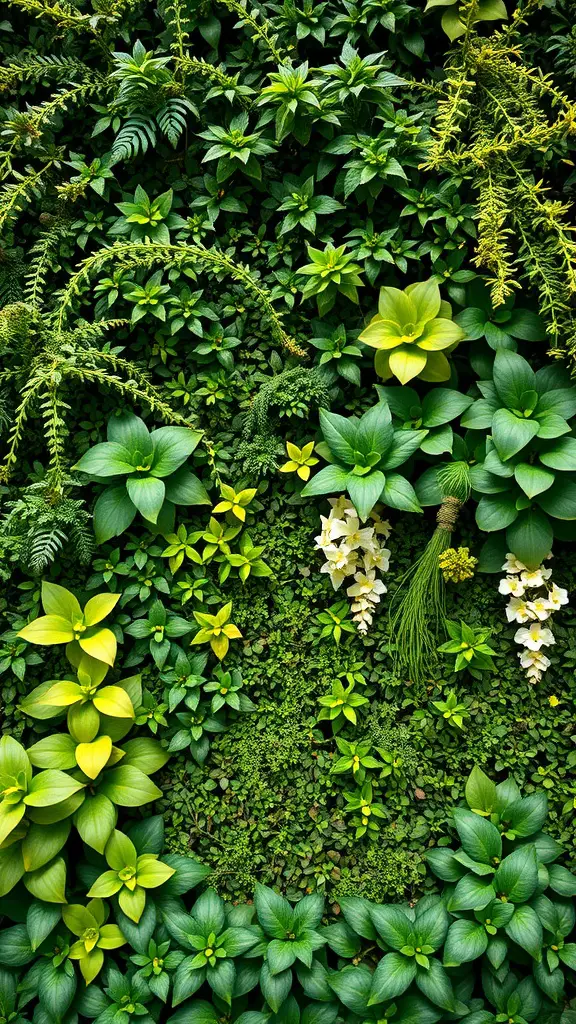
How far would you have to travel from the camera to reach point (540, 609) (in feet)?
7.64

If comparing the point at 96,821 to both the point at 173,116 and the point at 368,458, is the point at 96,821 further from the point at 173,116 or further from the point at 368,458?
the point at 173,116

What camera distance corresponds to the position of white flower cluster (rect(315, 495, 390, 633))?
7.88ft

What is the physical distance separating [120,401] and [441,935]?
206cm

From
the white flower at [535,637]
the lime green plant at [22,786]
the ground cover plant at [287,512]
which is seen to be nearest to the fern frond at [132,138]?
the ground cover plant at [287,512]

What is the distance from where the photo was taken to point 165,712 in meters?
2.43

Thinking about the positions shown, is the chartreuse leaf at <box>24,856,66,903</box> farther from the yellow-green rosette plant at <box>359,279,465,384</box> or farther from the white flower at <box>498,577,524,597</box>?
the yellow-green rosette plant at <box>359,279,465,384</box>

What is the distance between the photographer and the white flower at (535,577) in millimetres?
2322

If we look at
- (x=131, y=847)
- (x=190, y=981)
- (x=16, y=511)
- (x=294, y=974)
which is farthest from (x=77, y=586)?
(x=294, y=974)

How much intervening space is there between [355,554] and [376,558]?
0.07 metres

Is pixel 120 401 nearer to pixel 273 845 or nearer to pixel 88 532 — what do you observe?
pixel 88 532

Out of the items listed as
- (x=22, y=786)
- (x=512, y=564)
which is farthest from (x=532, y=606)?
(x=22, y=786)

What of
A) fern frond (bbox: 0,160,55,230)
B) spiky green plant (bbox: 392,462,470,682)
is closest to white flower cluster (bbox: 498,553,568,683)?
spiky green plant (bbox: 392,462,470,682)

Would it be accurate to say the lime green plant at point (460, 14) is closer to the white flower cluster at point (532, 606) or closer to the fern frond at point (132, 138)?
the fern frond at point (132, 138)

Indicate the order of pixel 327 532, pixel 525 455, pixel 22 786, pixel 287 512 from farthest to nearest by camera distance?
pixel 287 512
pixel 327 532
pixel 525 455
pixel 22 786
